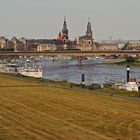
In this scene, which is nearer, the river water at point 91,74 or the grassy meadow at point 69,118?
the grassy meadow at point 69,118

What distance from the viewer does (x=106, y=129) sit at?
1562 centimetres

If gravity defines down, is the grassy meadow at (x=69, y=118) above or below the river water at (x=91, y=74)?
above

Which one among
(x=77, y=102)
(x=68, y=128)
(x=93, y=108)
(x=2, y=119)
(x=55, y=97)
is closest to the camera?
(x=68, y=128)

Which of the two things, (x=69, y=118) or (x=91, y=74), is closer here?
(x=69, y=118)

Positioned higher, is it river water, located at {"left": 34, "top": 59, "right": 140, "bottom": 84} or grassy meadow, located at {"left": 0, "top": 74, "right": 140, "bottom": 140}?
grassy meadow, located at {"left": 0, "top": 74, "right": 140, "bottom": 140}

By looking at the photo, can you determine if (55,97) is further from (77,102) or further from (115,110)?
(115,110)

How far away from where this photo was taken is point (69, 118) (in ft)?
59.9

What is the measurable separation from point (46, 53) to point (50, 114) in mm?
116169

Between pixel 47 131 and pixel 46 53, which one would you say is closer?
pixel 47 131

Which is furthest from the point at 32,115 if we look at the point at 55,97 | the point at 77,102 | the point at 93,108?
the point at 55,97

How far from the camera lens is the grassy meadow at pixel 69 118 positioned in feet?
48.4

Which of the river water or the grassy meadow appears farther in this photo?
the river water

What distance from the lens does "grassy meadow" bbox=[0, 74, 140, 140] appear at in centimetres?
1475

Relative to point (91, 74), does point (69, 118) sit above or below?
above
